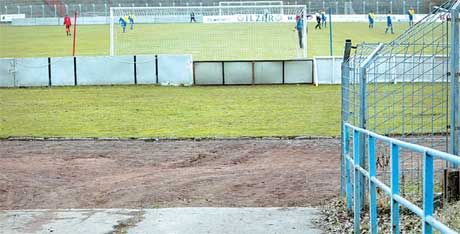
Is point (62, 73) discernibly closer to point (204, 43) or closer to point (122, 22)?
point (204, 43)

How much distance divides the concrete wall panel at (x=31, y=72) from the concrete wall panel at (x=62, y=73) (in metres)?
0.34

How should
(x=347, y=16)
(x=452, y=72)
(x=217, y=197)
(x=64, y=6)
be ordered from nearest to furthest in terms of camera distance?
(x=452, y=72)
(x=217, y=197)
(x=347, y=16)
(x=64, y=6)

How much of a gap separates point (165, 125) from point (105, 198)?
898 cm

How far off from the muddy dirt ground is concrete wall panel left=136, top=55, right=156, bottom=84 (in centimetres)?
1523

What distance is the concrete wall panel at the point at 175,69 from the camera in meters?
32.7

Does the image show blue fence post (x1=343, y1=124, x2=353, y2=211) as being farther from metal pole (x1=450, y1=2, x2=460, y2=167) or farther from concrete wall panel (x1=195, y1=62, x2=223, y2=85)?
concrete wall panel (x1=195, y1=62, x2=223, y2=85)

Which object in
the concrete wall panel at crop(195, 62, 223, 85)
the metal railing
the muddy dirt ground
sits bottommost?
the muddy dirt ground

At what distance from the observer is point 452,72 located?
9195mm

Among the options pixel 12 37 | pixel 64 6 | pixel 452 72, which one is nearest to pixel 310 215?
pixel 452 72

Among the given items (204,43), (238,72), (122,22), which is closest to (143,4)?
(122,22)

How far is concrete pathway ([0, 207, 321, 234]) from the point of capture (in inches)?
356

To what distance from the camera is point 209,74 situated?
108ft

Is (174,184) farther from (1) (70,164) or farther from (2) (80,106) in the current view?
(2) (80,106)

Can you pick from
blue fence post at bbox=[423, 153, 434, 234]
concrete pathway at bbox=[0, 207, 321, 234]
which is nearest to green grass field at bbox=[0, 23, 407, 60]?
concrete pathway at bbox=[0, 207, 321, 234]
